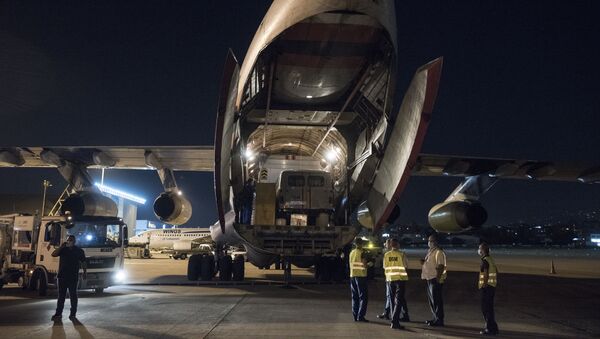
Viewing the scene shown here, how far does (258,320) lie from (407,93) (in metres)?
5.31

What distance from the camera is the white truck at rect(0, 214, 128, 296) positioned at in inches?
526

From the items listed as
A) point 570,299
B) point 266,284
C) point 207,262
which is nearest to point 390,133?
point 570,299

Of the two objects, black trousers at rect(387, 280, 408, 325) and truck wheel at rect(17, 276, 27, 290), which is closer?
black trousers at rect(387, 280, 408, 325)

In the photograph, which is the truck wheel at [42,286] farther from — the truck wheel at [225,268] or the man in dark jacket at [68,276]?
the truck wheel at [225,268]

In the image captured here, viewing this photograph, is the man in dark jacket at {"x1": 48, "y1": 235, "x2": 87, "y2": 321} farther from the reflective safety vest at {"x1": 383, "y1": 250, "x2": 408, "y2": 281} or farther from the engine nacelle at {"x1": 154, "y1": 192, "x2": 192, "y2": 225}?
the engine nacelle at {"x1": 154, "y1": 192, "x2": 192, "y2": 225}

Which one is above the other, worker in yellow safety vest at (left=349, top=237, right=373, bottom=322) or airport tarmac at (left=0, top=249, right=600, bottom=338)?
worker in yellow safety vest at (left=349, top=237, right=373, bottom=322)

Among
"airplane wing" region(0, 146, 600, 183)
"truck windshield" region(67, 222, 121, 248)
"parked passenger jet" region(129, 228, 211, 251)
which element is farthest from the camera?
"parked passenger jet" region(129, 228, 211, 251)

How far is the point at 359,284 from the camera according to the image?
892 centimetres

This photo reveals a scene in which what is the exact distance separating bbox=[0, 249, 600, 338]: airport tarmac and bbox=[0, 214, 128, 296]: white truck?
431mm

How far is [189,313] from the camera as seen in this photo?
9.57 metres

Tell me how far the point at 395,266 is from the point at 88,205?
937 centimetres

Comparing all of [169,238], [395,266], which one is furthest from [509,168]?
[169,238]

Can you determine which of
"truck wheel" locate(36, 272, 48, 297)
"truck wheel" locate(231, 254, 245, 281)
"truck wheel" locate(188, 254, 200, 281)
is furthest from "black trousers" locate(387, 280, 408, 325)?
"truck wheel" locate(188, 254, 200, 281)

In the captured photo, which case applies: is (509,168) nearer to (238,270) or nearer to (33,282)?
(238,270)
